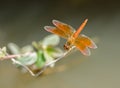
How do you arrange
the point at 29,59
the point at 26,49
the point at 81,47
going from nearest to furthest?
the point at 81,47 → the point at 29,59 → the point at 26,49

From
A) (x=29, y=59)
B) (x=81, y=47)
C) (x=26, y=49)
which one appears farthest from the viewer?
(x=26, y=49)

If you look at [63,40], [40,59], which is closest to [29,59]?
[40,59]

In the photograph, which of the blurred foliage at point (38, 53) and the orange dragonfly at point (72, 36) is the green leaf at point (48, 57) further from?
the orange dragonfly at point (72, 36)

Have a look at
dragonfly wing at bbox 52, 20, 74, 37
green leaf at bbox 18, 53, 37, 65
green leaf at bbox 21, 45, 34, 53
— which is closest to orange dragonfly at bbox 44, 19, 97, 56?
dragonfly wing at bbox 52, 20, 74, 37

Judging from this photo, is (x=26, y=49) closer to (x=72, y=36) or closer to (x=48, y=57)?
(x=48, y=57)

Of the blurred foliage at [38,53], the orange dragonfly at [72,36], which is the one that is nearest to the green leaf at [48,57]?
the blurred foliage at [38,53]

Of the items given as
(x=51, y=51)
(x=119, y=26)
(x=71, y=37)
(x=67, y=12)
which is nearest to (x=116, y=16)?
(x=119, y=26)

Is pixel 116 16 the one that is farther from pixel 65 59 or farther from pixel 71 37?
pixel 71 37
